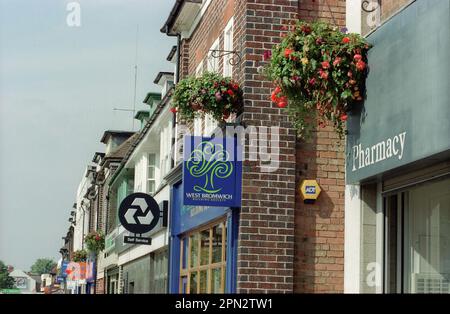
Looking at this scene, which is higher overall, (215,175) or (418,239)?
(215,175)

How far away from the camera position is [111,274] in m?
40.7

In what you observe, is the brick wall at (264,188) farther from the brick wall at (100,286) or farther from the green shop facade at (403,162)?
the brick wall at (100,286)

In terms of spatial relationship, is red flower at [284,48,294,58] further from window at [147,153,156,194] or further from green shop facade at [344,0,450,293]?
window at [147,153,156,194]

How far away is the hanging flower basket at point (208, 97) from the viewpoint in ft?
43.7

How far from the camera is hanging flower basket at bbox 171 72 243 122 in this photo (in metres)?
13.3

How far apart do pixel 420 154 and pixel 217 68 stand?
7.02 meters

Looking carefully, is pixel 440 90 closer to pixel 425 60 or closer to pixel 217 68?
pixel 425 60

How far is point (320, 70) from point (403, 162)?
1.83 metres

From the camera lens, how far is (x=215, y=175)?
1315cm

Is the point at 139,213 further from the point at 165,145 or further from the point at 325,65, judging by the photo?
the point at 325,65

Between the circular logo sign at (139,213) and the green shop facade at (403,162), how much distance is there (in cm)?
928

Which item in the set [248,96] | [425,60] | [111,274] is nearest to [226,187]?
[248,96]

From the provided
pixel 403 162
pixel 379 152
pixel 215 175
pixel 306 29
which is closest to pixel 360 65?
pixel 306 29

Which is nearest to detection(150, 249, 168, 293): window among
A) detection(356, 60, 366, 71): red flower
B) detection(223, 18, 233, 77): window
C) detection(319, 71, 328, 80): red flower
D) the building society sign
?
detection(223, 18, 233, 77): window
